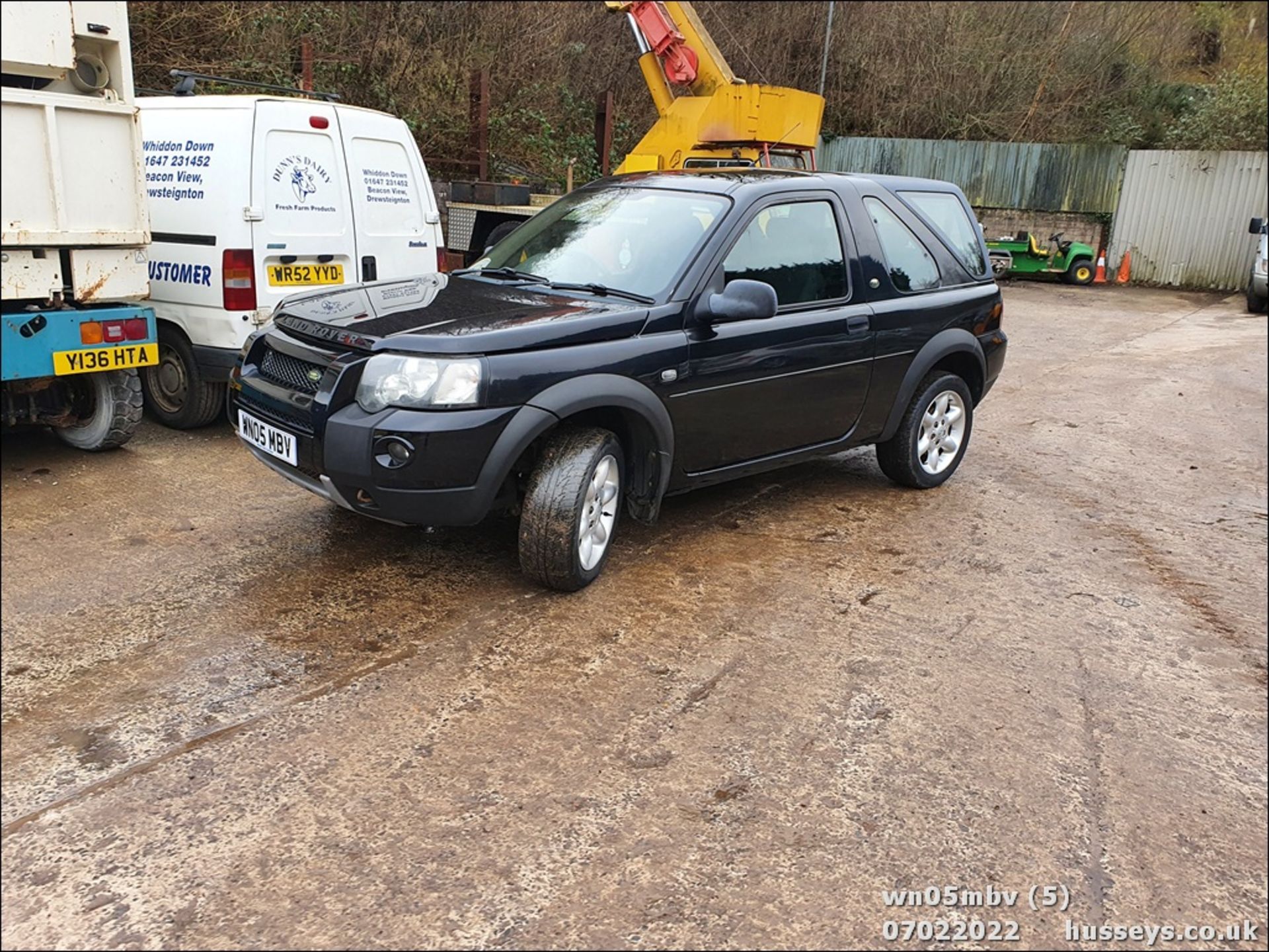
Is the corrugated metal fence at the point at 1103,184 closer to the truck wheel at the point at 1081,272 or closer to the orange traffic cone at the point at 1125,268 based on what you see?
the orange traffic cone at the point at 1125,268

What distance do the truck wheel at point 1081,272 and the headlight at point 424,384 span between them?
19261 mm

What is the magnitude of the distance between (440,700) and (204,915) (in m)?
1.10

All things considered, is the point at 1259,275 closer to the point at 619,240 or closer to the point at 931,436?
the point at 619,240

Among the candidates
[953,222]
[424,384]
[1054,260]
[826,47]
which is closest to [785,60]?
[826,47]

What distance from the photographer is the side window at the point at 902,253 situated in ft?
18.0

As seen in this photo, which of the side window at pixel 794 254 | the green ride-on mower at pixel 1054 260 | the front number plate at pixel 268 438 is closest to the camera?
the front number plate at pixel 268 438

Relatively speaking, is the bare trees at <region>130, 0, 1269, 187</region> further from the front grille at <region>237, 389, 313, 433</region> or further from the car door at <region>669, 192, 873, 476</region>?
the front grille at <region>237, 389, 313, 433</region>

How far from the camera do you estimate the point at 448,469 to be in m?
3.72

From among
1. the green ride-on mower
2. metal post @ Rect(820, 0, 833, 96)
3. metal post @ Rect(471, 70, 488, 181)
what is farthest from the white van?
metal post @ Rect(820, 0, 833, 96)

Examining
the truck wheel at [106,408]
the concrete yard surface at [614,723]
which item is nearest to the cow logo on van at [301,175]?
the truck wheel at [106,408]

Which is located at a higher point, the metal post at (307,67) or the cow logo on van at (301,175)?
the metal post at (307,67)

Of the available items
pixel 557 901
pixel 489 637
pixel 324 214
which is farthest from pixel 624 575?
pixel 324 214

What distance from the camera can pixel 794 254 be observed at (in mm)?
5008

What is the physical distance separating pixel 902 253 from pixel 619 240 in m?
1.74
